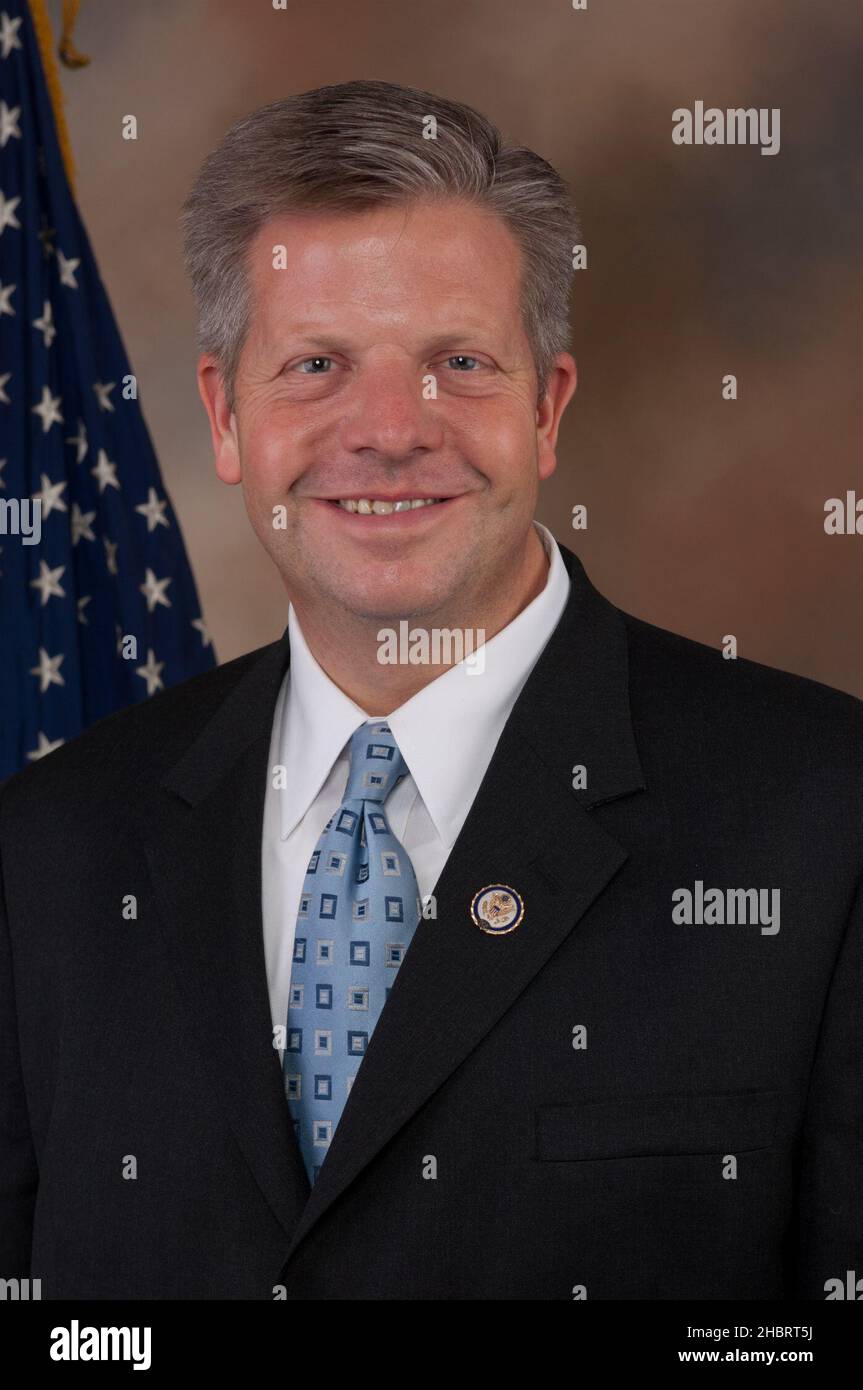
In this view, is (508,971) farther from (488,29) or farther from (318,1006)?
(488,29)

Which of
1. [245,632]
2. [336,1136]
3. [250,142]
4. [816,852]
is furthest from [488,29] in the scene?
[336,1136]

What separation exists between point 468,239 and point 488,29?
2.28 meters

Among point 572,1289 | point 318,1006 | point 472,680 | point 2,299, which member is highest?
point 2,299

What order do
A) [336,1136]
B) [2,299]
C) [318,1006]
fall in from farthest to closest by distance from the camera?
[2,299]
[318,1006]
[336,1136]

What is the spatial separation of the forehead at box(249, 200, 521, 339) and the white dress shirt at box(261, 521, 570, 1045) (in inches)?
16.6

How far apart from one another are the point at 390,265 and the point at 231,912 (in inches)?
33.6

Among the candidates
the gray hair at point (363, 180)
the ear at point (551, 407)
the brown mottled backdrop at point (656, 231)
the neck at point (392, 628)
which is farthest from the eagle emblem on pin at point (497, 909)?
the brown mottled backdrop at point (656, 231)

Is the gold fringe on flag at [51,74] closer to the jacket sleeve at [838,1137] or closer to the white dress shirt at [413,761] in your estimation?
the white dress shirt at [413,761]

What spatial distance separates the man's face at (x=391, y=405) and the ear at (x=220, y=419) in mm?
122

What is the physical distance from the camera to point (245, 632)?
463cm

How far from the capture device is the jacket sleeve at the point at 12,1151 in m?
2.42

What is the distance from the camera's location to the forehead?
2207 mm

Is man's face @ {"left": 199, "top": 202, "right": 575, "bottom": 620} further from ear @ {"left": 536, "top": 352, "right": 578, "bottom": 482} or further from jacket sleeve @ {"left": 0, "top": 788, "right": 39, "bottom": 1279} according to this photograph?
jacket sleeve @ {"left": 0, "top": 788, "right": 39, "bottom": 1279}

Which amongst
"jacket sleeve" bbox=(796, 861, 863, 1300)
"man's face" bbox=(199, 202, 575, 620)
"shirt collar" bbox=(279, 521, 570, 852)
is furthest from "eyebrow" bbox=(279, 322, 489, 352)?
"jacket sleeve" bbox=(796, 861, 863, 1300)
